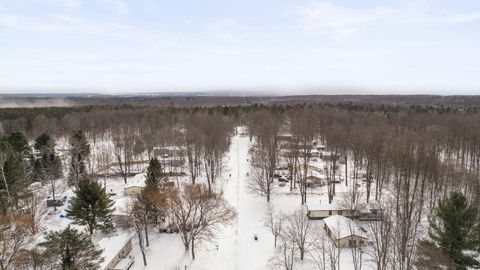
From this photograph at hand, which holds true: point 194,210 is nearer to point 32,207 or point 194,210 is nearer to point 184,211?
point 184,211

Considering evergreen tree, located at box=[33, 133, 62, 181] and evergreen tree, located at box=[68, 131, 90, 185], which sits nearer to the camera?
evergreen tree, located at box=[68, 131, 90, 185]

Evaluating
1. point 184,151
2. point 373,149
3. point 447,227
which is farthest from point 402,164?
point 184,151

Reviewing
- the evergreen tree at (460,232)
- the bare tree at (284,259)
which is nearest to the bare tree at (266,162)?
the bare tree at (284,259)

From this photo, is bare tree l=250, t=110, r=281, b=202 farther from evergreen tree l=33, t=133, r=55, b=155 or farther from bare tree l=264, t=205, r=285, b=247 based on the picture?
evergreen tree l=33, t=133, r=55, b=155

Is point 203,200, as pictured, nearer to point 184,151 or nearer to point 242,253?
point 242,253

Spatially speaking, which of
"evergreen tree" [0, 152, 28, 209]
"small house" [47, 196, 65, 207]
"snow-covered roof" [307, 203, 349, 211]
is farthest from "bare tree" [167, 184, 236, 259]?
"small house" [47, 196, 65, 207]

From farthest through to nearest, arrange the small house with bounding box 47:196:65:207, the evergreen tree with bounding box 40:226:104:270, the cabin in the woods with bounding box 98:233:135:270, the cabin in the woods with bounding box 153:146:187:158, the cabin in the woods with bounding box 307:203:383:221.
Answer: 1. the cabin in the woods with bounding box 153:146:187:158
2. the small house with bounding box 47:196:65:207
3. the cabin in the woods with bounding box 307:203:383:221
4. the cabin in the woods with bounding box 98:233:135:270
5. the evergreen tree with bounding box 40:226:104:270

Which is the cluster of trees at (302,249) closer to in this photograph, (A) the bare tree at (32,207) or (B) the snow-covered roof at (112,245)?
(B) the snow-covered roof at (112,245)
